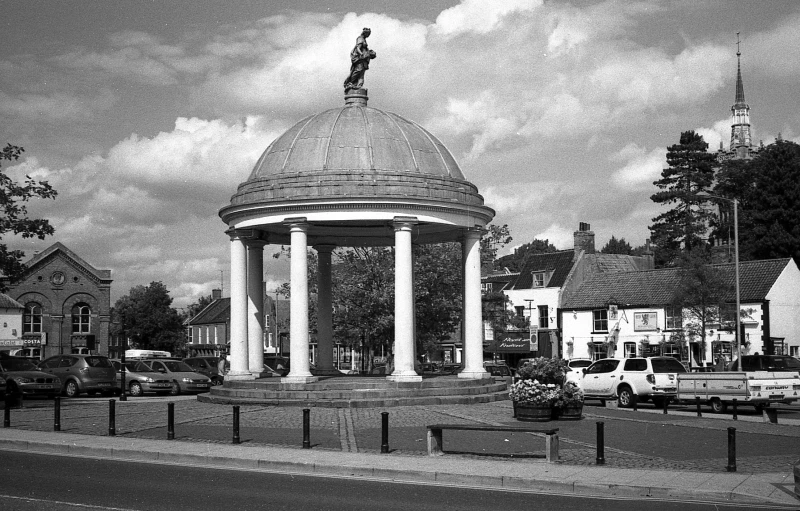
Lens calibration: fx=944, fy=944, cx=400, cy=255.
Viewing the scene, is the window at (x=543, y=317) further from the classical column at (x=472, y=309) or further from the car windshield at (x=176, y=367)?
the classical column at (x=472, y=309)

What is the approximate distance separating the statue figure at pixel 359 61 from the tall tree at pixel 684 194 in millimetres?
65836

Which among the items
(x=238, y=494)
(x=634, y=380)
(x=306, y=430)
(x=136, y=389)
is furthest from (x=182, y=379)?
(x=238, y=494)

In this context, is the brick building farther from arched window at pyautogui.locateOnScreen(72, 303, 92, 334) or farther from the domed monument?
the domed monument

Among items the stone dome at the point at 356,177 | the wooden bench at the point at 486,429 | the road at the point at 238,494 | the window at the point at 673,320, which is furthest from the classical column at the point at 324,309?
the window at the point at 673,320

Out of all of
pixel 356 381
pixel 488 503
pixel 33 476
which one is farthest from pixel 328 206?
pixel 488 503

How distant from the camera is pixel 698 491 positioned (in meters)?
14.0

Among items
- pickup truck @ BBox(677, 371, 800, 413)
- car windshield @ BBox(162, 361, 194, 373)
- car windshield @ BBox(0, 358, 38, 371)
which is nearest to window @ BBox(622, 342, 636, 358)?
pickup truck @ BBox(677, 371, 800, 413)

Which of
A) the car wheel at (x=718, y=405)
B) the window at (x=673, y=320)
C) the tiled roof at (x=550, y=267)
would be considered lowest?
the car wheel at (x=718, y=405)

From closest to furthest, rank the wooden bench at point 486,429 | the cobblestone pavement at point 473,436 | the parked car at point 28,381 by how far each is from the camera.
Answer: the wooden bench at point 486,429 → the cobblestone pavement at point 473,436 → the parked car at point 28,381

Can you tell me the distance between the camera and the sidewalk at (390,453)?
14.8 metres

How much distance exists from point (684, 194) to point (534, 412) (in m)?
77.3

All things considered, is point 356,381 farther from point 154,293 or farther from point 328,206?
point 154,293

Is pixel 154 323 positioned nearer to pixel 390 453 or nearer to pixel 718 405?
pixel 718 405

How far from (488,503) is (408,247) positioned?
16684mm
